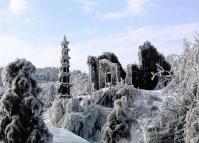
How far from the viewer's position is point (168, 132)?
744 inches

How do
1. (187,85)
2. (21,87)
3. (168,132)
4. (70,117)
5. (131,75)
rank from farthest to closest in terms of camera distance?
(131,75) < (70,117) < (168,132) < (187,85) < (21,87)

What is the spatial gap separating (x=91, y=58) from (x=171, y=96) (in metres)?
23.5

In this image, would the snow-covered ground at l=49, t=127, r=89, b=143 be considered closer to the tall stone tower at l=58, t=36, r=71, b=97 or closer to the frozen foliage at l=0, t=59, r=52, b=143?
the frozen foliage at l=0, t=59, r=52, b=143

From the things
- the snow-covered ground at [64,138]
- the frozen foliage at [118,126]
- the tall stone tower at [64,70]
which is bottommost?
the snow-covered ground at [64,138]

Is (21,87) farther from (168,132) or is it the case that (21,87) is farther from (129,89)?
(129,89)

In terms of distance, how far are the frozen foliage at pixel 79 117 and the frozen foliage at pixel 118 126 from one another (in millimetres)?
12776

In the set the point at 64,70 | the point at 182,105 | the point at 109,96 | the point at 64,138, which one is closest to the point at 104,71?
the point at 64,70

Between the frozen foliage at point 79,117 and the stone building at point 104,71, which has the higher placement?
the stone building at point 104,71

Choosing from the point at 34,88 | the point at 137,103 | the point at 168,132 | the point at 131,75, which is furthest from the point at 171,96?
the point at 131,75

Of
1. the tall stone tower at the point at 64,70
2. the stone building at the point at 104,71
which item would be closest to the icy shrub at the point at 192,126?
the tall stone tower at the point at 64,70

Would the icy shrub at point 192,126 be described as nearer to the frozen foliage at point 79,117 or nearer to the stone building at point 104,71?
the frozen foliage at point 79,117

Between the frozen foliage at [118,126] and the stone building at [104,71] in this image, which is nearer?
the frozen foliage at [118,126]

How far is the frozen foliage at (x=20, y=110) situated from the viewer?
1534cm

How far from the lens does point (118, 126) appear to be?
1862cm
